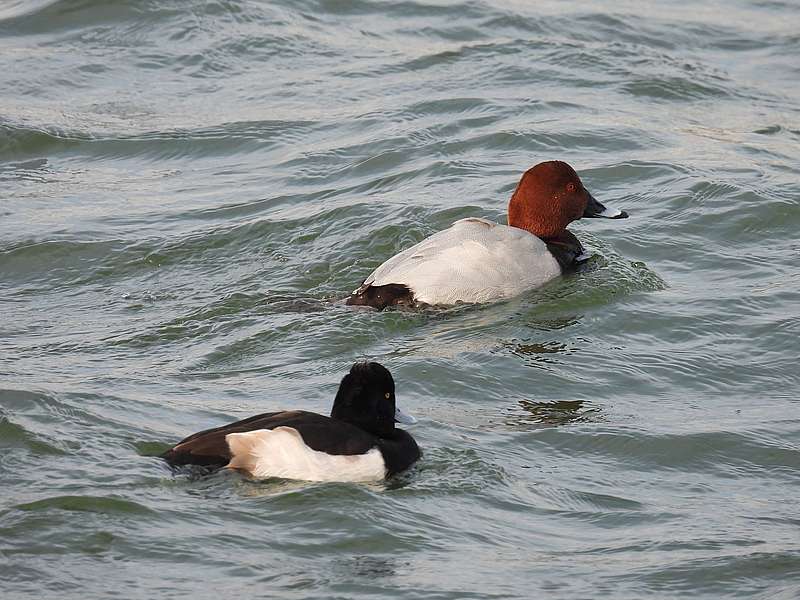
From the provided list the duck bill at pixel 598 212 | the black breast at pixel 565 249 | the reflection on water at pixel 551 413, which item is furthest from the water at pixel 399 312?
the duck bill at pixel 598 212

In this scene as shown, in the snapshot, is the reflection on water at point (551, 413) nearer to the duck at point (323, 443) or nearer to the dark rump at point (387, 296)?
the duck at point (323, 443)

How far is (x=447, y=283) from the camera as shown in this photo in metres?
8.36

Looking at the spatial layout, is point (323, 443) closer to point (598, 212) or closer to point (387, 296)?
point (387, 296)

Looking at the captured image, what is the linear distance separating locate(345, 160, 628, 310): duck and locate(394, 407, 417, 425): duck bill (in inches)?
78.0

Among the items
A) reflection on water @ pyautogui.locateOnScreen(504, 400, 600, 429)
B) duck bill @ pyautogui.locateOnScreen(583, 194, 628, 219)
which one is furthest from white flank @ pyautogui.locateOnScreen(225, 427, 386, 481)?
duck bill @ pyautogui.locateOnScreen(583, 194, 628, 219)

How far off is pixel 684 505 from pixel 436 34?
963 cm

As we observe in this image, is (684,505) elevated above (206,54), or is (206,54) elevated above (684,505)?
(206,54)

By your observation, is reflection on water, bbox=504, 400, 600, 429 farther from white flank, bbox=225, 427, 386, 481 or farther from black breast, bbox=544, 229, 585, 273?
black breast, bbox=544, 229, 585, 273

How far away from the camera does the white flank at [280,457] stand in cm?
578

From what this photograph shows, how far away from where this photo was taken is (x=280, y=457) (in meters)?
5.78

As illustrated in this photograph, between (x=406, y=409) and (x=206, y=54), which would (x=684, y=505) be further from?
(x=206, y=54)


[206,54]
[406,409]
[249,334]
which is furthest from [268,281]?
[206,54]

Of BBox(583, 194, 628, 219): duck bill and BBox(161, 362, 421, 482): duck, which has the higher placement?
BBox(583, 194, 628, 219): duck bill

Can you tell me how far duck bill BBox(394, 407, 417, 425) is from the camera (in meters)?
6.29
